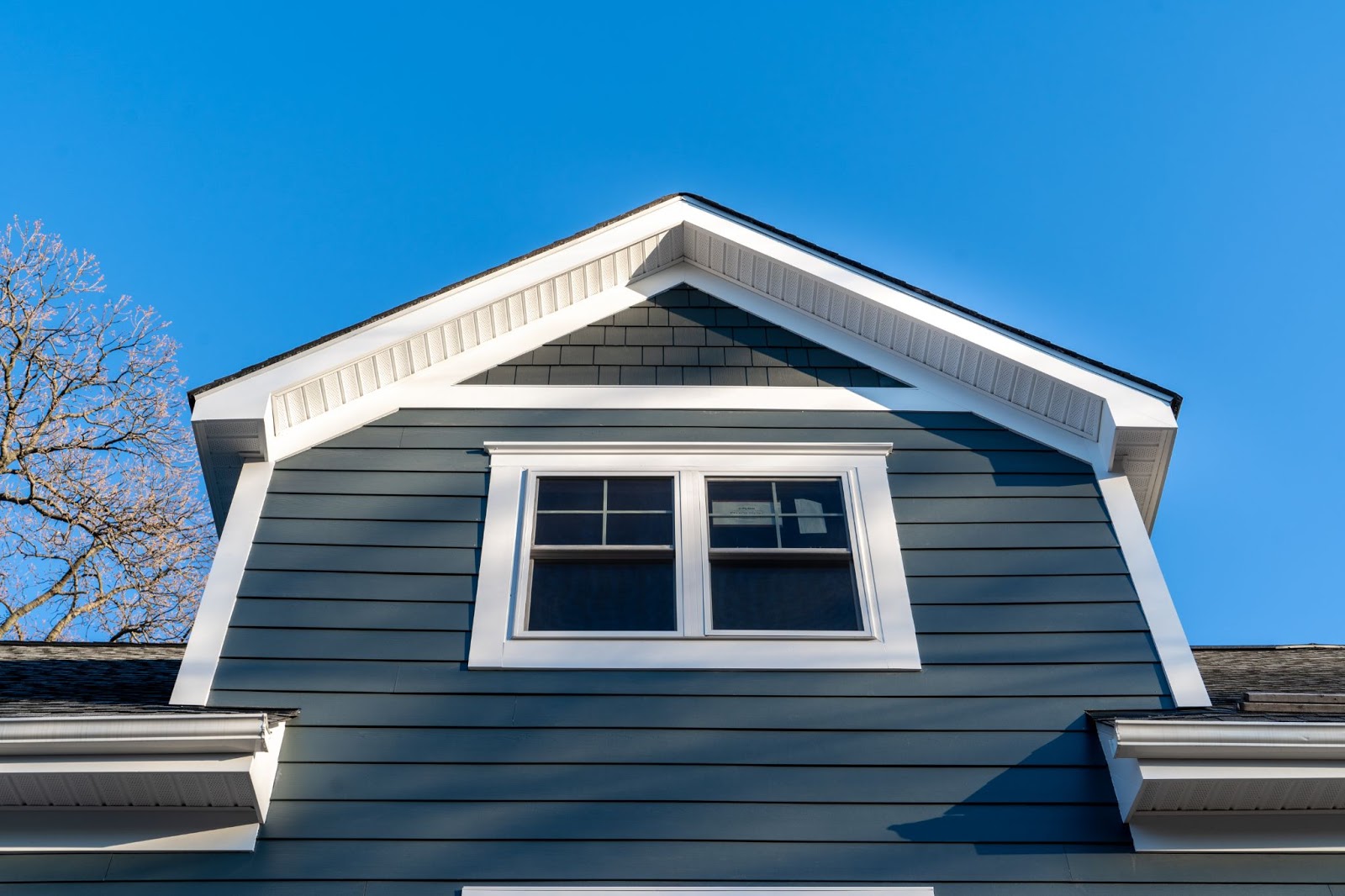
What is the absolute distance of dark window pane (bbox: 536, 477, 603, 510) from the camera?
20.4 ft

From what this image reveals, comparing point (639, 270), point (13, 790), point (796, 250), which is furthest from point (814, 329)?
point (13, 790)

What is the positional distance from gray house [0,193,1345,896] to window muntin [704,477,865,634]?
A: 0.02m

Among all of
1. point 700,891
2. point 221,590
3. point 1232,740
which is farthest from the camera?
point 221,590

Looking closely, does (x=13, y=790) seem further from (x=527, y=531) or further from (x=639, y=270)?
(x=639, y=270)

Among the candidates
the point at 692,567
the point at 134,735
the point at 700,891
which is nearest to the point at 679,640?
the point at 692,567

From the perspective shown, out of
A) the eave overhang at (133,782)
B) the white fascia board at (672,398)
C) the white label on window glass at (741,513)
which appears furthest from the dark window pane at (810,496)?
the eave overhang at (133,782)

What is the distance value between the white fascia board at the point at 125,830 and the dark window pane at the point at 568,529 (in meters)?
1.97

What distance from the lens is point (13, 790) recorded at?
459 centimetres

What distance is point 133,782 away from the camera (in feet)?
15.2

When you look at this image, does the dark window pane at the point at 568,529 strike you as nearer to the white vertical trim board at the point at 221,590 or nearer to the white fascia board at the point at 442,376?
the white fascia board at the point at 442,376

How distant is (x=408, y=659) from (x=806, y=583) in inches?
76.9

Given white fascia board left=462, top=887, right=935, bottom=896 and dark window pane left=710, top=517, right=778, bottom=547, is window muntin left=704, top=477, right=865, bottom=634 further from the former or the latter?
white fascia board left=462, top=887, right=935, bottom=896

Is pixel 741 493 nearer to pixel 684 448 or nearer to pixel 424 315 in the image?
pixel 684 448

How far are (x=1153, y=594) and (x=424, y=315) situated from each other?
13.9 ft
